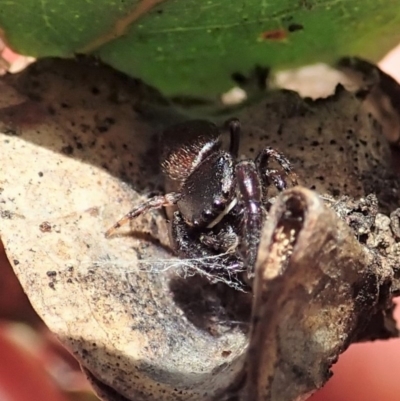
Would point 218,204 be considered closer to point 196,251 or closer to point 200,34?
point 196,251

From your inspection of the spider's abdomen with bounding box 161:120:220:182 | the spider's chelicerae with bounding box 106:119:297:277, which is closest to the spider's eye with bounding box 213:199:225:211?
the spider's chelicerae with bounding box 106:119:297:277

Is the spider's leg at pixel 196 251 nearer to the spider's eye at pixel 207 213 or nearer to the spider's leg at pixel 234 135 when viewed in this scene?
the spider's eye at pixel 207 213

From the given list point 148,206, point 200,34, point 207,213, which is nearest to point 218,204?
point 207,213

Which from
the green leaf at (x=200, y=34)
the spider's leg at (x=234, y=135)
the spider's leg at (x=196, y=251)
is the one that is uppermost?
the green leaf at (x=200, y=34)

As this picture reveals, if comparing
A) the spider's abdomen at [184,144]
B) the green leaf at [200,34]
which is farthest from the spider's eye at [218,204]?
the green leaf at [200,34]

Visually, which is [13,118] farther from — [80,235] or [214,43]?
[214,43]

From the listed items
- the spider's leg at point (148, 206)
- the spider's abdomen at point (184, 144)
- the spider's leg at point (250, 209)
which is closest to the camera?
the spider's leg at point (250, 209)

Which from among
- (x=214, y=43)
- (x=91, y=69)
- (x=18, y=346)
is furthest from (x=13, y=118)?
(x=18, y=346)
